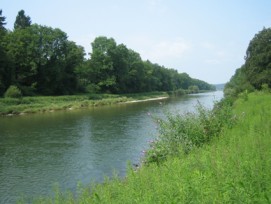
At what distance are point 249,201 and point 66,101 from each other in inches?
2647

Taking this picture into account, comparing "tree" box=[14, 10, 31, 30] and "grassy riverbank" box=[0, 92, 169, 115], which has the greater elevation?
"tree" box=[14, 10, 31, 30]

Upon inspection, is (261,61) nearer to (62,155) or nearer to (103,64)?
(62,155)

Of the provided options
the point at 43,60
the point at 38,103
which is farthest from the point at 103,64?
the point at 38,103

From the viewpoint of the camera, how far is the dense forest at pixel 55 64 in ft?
241

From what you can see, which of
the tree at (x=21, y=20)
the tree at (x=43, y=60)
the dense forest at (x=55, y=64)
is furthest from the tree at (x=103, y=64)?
the tree at (x=21, y=20)

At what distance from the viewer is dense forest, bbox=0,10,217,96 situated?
7331cm

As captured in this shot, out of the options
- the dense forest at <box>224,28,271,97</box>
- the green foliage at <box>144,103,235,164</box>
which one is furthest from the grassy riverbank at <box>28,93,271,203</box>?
the dense forest at <box>224,28,271,97</box>

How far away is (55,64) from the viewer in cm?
8088

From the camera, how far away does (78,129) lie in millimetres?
34969

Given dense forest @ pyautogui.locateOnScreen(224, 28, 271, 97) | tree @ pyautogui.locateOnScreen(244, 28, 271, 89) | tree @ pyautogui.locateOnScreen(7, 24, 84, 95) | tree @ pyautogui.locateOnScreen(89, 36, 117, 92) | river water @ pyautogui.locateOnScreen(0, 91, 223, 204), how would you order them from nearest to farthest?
1. river water @ pyautogui.locateOnScreen(0, 91, 223, 204)
2. dense forest @ pyautogui.locateOnScreen(224, 28, 271, 97)
3. tree @ pyautogui.locateOnScreen(244, 28, 271, 89)
4. tree @ pyautogui.locateOnScreen(7, 24, 84, 95)
5. tree @ pyautogui.locateOnScreen(89, 36, 117, 92)

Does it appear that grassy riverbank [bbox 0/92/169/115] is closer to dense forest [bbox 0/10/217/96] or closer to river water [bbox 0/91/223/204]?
dense forest [bbox 0/10/217/96]

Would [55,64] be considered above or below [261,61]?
above

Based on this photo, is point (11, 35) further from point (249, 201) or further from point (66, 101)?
point (249, 201)

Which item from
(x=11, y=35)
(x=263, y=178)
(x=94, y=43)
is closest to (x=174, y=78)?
(x=94, y=43)
